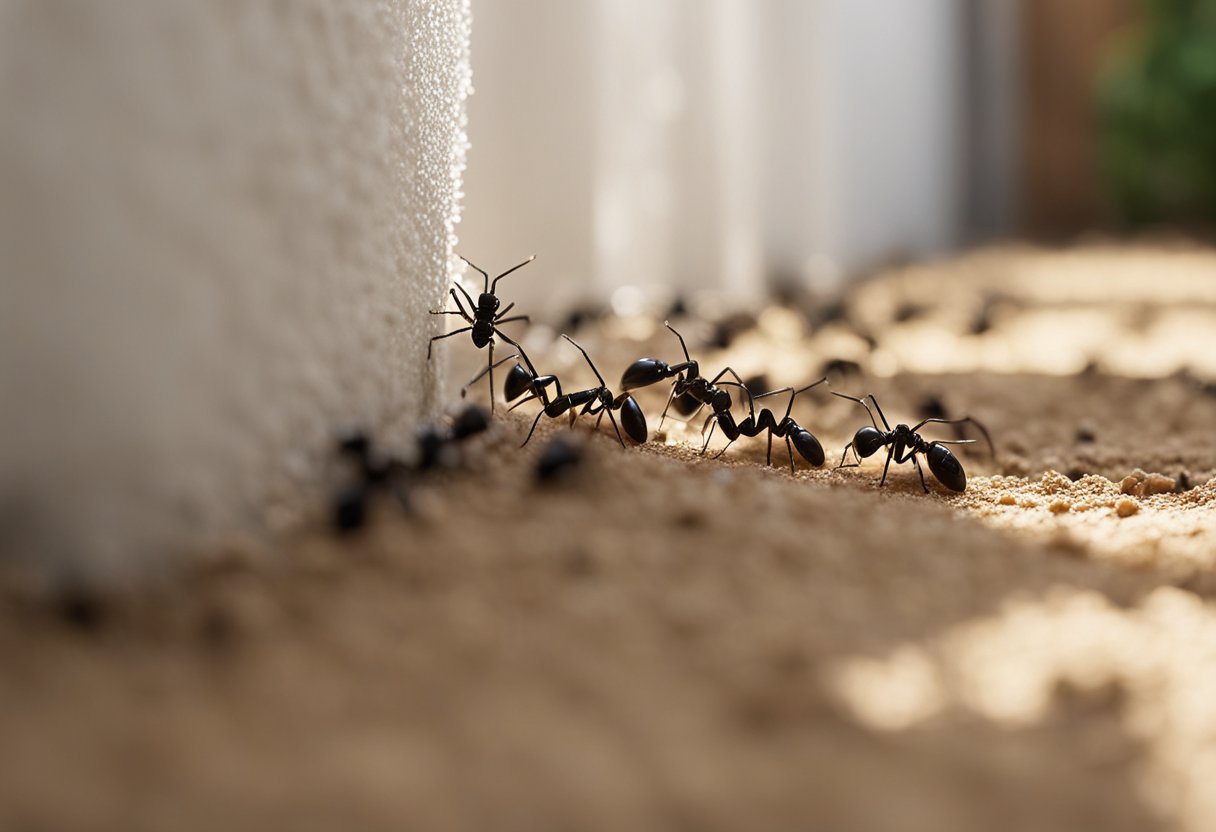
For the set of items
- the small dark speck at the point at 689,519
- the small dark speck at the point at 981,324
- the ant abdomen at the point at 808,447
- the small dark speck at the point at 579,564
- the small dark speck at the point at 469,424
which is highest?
the small dark speck at the point at 981,324

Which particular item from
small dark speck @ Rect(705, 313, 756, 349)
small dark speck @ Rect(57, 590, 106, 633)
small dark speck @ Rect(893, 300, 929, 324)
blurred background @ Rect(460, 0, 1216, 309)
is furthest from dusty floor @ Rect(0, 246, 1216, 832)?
small dark speck @ Rect(893, 300, 929, 324)

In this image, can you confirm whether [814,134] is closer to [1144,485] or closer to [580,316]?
[580,316]

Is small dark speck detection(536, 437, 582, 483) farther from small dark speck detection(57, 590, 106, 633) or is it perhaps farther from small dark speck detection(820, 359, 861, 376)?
small dark speck detection(820, 359, 861, 376)

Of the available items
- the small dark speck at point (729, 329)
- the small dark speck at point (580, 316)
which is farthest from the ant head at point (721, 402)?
the small dark speck at point (580, 316)

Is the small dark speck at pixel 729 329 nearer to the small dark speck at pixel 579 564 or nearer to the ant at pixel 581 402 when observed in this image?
the ant at pixel 581 402

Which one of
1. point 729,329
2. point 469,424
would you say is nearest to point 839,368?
point 729,329
